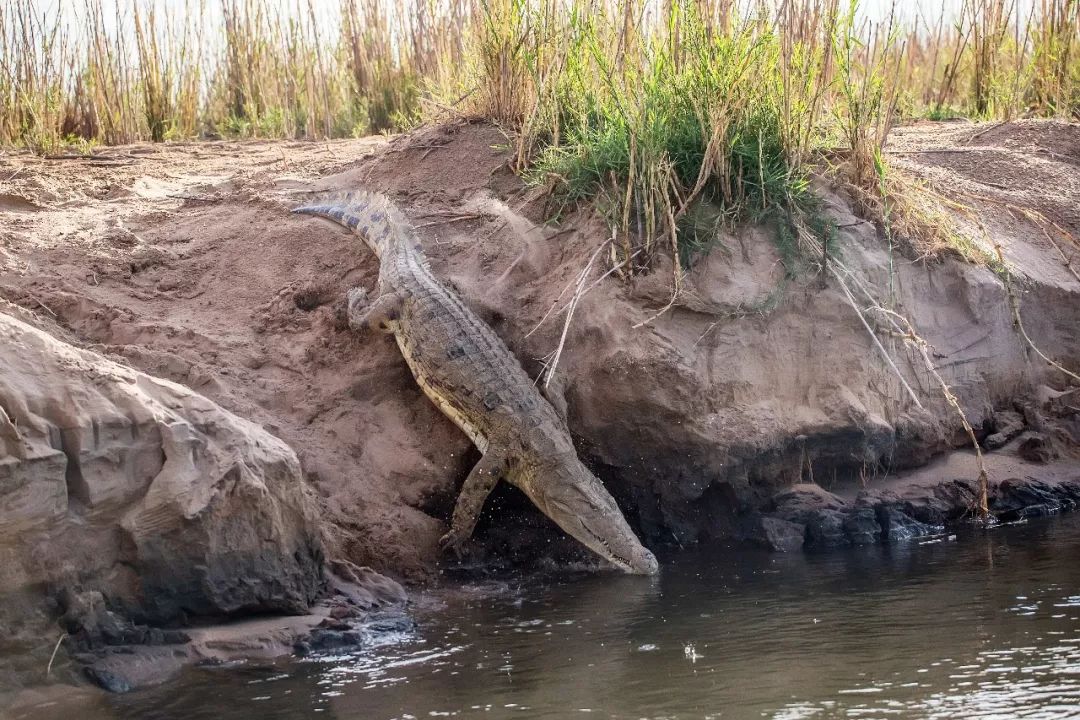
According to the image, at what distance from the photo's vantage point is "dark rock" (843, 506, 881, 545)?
6.36 m

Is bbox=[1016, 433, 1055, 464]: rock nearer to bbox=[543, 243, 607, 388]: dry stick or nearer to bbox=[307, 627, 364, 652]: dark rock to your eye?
bbox=[543, 243, 607, 388]: dry stick

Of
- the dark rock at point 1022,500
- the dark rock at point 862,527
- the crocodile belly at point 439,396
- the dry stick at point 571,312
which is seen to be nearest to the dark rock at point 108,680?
the crocodile belly at point 439,396

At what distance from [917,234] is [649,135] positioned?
1.87 metres

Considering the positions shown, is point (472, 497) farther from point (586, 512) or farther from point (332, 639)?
point (332, 639)

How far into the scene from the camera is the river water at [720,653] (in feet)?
12.9

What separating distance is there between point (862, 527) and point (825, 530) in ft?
0.71

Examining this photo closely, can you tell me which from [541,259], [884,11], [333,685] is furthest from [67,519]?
[884,11]

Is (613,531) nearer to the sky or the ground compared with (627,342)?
nearer to the ground

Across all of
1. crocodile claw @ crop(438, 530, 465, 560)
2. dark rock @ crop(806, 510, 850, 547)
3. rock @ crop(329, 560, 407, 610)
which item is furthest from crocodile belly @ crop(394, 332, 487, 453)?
dark rock @ crop(806, 510, 850, 547)

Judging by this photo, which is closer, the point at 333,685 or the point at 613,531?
the point at 333,685

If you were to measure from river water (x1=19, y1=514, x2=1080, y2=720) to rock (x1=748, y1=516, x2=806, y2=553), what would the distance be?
400 millimetres

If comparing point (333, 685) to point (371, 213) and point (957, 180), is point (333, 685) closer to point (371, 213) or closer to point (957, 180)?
point (371, 213)

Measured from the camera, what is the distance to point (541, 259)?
6949 millimetres

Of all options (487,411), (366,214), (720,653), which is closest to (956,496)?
(487,411)
